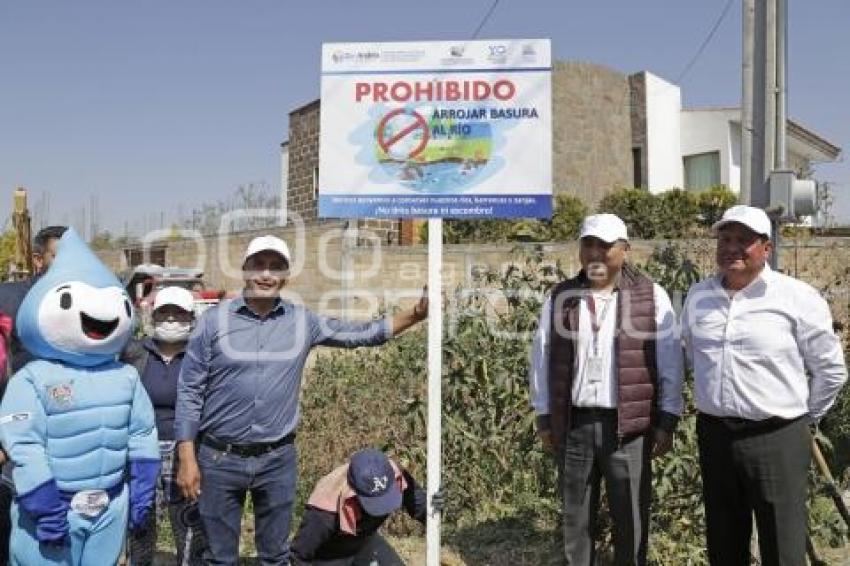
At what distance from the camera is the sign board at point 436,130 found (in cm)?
388

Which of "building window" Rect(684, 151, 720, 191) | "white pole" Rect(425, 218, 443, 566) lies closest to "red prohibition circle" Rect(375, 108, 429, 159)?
"white pole" Rect(425, 218, 443, 566)

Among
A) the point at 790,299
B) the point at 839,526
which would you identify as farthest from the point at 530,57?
the point at 839,526

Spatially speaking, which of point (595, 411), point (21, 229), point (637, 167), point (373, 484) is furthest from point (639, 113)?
point (373, 484)

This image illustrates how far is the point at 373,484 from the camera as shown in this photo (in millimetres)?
3367

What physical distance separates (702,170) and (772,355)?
21.5 meters

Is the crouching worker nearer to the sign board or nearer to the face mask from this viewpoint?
the face mask

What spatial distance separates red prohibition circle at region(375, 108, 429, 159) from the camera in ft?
13.1

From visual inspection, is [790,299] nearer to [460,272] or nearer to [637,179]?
[460,272]

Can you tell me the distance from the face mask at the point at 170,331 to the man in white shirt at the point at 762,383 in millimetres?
2442

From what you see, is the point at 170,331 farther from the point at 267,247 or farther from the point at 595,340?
the point at 595,340

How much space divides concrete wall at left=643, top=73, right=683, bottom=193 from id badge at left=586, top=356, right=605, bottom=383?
19779mm

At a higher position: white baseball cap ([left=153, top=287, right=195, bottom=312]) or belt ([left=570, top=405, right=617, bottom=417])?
white baseball cap ([left=153, top=287, right=195, bottom=312])

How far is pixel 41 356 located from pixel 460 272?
8.43 metres

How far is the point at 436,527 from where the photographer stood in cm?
380
